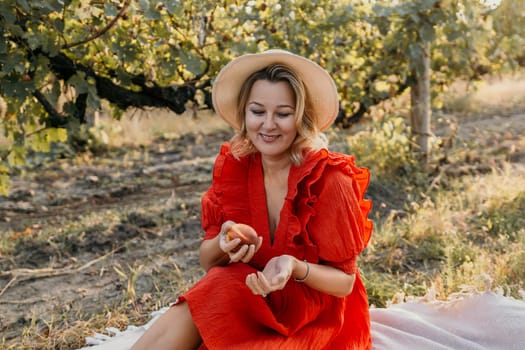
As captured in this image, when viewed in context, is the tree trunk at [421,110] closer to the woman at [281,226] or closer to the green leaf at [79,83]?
the green leaf at [79,83]

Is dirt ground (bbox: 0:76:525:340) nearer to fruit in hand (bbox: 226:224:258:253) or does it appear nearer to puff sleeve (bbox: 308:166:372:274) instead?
fruit in hand (bbox: 226:224:258:253)

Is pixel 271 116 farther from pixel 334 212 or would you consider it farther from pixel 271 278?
pixel 271 278

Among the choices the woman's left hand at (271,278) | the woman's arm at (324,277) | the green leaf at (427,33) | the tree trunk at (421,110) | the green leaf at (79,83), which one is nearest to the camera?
the woman's left hand at (271,278)

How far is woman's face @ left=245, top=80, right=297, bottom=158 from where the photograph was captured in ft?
6.72

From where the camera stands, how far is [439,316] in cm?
257

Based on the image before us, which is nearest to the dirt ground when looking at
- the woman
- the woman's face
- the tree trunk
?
the tree trunk

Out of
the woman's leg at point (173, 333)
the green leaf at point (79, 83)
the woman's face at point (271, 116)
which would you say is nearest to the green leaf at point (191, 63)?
the green leaf at point (79, 83)

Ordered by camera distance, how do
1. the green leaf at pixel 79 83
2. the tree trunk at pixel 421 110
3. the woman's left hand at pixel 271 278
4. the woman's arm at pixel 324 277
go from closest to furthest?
the woman's left hand at pixel 271 278 → the woman's arm at pixel 324 277 → the green leaf at pixel 79 83 → the tree trunk at pixel 421 110

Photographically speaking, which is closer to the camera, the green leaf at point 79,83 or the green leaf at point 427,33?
the green leaf at point 79,83

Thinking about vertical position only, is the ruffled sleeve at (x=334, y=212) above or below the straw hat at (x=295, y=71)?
below

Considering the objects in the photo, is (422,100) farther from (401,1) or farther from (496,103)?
(496,103)

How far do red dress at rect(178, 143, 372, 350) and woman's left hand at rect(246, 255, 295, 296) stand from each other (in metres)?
0.24

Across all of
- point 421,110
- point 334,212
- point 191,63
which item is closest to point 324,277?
point 334,212

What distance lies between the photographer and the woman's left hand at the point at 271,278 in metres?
1.68
